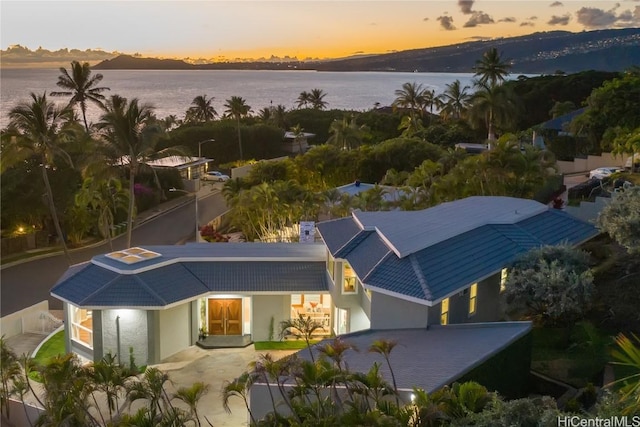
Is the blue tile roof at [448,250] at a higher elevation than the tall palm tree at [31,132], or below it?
below

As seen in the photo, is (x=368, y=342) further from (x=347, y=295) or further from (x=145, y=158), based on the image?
(x=145, y=158)

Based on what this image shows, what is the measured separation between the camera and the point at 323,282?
26469mm

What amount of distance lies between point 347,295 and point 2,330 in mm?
14901

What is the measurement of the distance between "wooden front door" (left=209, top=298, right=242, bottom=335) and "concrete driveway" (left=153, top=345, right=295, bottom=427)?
1143mm

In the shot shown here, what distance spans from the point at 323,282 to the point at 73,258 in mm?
22863

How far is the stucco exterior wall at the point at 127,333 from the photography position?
23906 millimetres

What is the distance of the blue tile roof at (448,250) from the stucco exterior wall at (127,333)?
7501 millimetres

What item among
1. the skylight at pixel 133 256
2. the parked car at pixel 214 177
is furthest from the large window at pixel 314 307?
the parked car at pixel 214 177

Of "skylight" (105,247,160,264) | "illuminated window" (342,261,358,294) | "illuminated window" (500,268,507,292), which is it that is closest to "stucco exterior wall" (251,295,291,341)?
"illuminated window" (342,261,358,294)

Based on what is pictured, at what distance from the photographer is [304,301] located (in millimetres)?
26844

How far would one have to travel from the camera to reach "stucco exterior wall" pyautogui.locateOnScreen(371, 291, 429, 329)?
20906 millimetres

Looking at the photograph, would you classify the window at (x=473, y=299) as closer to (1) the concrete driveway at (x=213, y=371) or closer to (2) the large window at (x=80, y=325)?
(1) the concrete driveway at (x=213, y=371)

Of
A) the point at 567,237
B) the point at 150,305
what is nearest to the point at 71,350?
the point at 150,305

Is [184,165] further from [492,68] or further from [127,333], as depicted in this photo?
[127,333]
